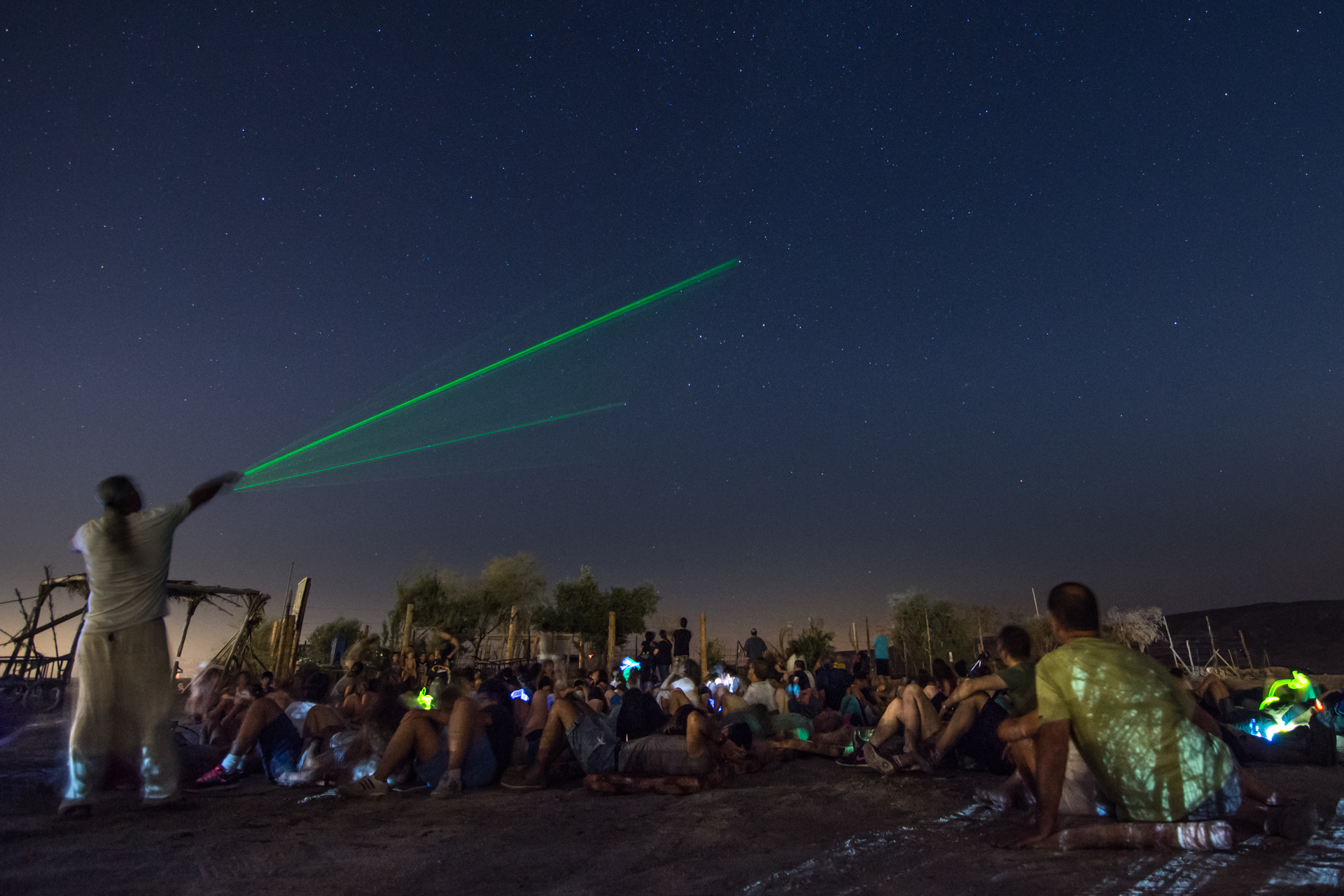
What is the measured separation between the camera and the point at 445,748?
5.37 meters

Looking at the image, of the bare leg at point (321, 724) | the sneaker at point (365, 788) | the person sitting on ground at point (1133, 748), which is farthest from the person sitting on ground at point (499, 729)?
the person sitting on ground at point (1133, 748)

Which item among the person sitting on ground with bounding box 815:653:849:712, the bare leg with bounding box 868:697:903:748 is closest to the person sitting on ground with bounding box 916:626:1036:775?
the bare leg with bounding box 868:697:903:748

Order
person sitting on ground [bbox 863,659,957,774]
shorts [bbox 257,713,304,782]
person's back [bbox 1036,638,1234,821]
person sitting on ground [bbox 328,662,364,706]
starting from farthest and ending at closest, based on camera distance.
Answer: person sitting on ground [bbox 328,662,364,706]
person sitting on ground [bbox 863,659,957,774]
shorts [bbox 257,713,304,782]
person's back [bbox 1036,638,1234,821]

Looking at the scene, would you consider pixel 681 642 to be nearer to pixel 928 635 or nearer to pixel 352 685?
pixel 352 685

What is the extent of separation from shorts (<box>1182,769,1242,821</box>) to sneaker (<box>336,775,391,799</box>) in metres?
4.78

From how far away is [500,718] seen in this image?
5855mm

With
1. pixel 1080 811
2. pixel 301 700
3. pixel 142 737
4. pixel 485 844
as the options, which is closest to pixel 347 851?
pixel 485 844

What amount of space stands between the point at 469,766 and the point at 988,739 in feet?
13.9

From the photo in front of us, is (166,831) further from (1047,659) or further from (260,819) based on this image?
(1047,659)

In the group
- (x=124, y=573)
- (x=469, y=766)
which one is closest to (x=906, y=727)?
(x=469, y=766)

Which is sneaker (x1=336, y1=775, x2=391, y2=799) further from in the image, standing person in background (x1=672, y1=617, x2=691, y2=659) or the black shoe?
standing person in background (x1=672, y1=617, x2=691, y2=659)

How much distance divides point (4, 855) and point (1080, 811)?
201 inches

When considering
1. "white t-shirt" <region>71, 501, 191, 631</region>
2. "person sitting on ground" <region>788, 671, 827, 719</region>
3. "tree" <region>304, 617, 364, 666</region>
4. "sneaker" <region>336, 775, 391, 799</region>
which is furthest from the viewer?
"tree" <region>304, 617, 364, 666</region>

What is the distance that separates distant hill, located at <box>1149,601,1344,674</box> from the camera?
127ft
